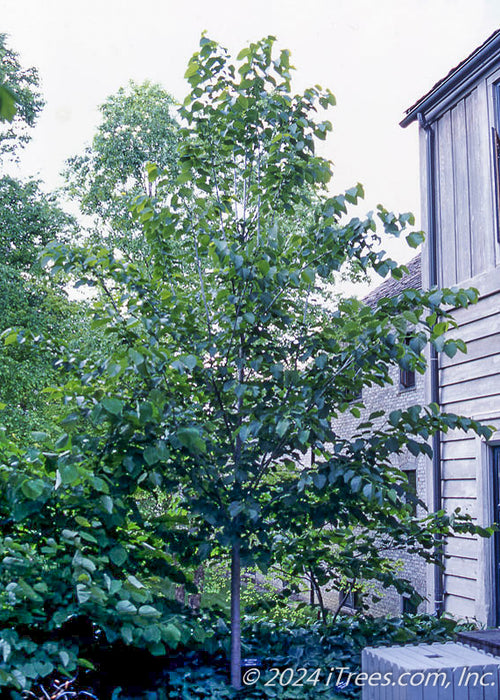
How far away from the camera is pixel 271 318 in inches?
194

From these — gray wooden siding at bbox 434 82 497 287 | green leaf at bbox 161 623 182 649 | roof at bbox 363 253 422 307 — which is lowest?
green leaf at bbox 161 623 182 649

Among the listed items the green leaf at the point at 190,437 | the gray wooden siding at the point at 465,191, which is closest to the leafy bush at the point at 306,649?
the green leaf at the point at 190,437

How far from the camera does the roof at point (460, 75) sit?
7.19 meters

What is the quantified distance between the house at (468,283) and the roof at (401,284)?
7.02 meters

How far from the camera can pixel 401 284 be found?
53.1 ft

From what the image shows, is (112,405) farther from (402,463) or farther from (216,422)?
(402,463)

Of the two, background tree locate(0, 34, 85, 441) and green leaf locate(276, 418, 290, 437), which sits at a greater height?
background tree locate(0, 34, 85, 441)

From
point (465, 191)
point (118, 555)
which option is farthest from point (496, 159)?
point (118, 555)

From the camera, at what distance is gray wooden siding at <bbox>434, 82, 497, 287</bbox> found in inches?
287

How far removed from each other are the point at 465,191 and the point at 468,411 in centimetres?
237

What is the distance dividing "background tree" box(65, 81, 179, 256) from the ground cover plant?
12866 millimetres

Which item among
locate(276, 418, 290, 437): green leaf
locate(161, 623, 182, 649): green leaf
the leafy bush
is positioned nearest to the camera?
locate(161, 623, 182, 649): green leaf

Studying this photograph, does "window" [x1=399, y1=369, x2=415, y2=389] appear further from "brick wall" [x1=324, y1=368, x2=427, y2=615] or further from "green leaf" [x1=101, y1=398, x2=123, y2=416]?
"green leaf" [x1=101, y1=398, x2=123, y2=416]

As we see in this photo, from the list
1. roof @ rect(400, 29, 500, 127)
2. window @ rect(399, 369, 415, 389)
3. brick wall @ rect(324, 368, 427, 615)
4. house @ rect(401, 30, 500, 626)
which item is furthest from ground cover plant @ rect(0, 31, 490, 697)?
window @ rect(399, 369, 415, 389)
